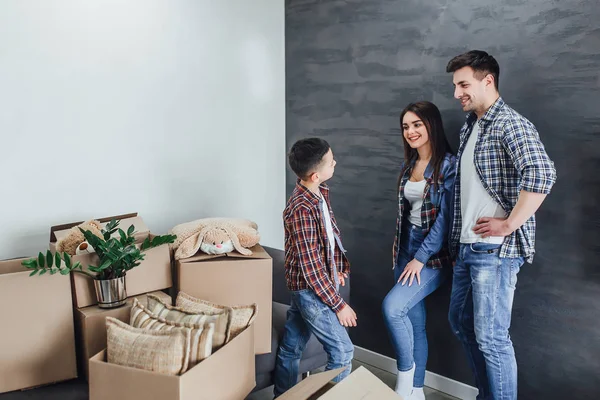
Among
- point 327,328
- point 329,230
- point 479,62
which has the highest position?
point 479,62

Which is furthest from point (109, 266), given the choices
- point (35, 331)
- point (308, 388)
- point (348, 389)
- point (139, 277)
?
point (348, 389)

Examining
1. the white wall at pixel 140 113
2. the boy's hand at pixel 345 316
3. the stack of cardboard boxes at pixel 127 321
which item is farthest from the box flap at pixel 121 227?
the boy's hand at pixel 345 316

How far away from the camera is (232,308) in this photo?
1.80m

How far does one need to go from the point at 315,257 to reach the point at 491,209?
29.1 inches

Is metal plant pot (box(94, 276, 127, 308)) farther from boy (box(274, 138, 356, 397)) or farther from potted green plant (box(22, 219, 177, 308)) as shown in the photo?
boy (box(274, 138, 356, 397))

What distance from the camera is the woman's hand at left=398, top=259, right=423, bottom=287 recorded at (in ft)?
7.59

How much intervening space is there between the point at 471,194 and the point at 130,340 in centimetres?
141

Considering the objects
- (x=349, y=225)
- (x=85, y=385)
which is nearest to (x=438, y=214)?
(x=349, y=225)

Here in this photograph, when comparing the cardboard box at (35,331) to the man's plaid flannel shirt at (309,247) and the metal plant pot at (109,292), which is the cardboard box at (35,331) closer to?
the metal plant pot at (109,292)

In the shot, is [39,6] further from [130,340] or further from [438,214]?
[438,214]

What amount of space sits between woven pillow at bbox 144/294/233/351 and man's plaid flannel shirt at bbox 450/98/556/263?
3.68 feet

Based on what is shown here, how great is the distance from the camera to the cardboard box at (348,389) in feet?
4.50

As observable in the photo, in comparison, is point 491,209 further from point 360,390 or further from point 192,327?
point 192,327

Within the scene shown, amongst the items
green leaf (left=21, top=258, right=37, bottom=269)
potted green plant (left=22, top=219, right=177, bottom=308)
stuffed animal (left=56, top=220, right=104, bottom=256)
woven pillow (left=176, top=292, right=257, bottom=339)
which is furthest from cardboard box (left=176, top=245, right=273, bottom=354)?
green leaf (left=21, top=258, right=37, bottom=269)
